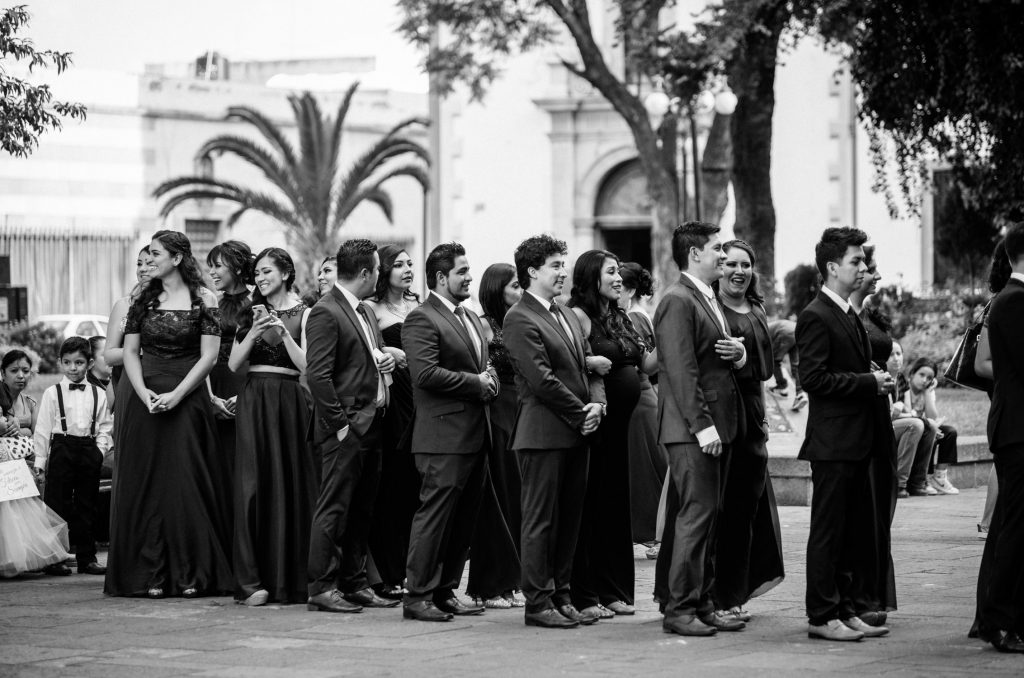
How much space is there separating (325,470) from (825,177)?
24.7 m

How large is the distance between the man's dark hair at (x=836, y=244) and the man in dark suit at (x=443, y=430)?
1.83m

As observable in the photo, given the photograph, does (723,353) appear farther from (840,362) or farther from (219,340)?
(219,340)

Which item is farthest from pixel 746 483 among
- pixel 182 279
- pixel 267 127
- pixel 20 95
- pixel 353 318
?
pixel 267 127

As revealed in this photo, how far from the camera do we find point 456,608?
952 cm

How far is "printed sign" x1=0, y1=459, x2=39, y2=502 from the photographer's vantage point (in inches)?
448

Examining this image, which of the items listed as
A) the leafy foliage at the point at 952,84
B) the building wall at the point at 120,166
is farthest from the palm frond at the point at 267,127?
the leafy foliage at the point at 952,84

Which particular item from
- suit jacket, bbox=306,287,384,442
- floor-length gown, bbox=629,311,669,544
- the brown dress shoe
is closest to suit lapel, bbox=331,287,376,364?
suit jacket, bbox=306,287,384,442

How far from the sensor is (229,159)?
4475cm

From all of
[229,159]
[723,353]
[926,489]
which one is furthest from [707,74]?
[229,159]

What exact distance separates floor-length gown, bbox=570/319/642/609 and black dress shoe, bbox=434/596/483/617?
1.84 feet

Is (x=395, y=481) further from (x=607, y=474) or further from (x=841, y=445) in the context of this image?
(x=841, y=445)

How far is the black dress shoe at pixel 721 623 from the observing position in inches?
342

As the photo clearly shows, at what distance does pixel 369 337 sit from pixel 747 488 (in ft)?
7.34

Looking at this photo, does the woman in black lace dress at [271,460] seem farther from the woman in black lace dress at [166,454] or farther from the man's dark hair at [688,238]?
the man's dark hair at [688,238]
